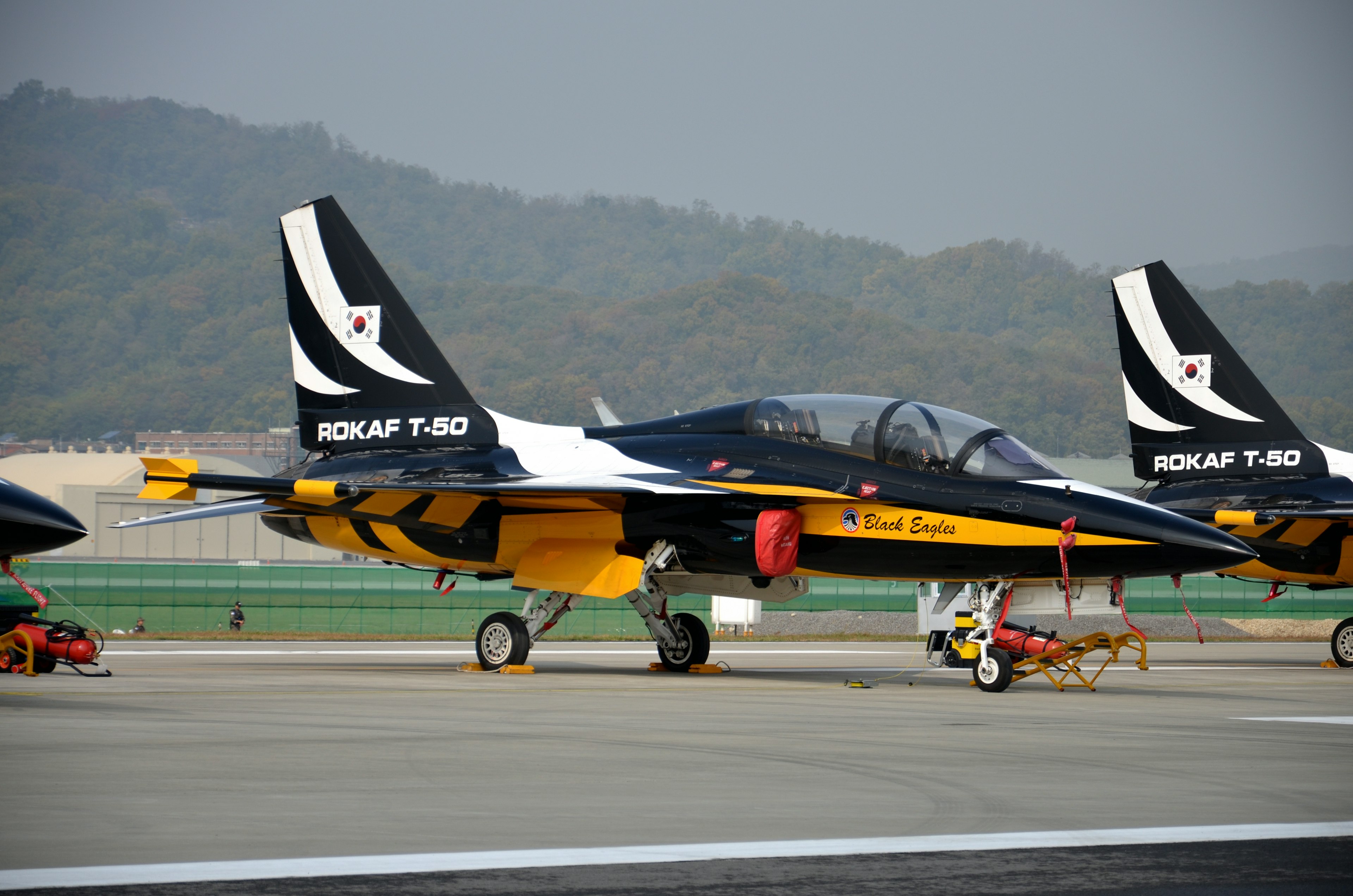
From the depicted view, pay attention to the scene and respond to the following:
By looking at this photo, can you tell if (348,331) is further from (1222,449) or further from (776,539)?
(1222,449)

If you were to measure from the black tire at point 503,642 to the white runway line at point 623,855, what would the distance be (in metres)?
11.9

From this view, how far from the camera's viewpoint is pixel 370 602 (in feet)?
134

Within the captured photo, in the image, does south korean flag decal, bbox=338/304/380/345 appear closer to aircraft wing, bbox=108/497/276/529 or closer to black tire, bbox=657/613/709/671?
aircraft wing, bbox=108/497/276/529

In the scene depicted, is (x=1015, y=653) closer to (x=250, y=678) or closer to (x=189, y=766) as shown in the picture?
(x=250, y=678)

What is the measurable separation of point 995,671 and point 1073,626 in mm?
26374

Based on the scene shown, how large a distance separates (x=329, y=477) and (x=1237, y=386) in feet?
45.8

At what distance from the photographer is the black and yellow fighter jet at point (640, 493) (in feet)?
50.7

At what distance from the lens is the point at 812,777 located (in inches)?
330

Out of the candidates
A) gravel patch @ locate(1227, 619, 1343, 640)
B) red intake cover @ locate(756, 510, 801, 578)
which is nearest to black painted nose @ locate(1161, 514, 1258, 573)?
red intake cover @ locate(756, 510, 801, 578)

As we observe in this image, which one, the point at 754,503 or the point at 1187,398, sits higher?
the point at 1187,398

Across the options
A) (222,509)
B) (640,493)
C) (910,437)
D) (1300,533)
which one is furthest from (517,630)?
(1300,533)

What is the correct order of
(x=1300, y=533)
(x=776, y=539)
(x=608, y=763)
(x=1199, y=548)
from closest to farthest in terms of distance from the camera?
(x=608, y=763)
(x=1199, y=548)
(x=776, y=539)
(x=1300, y=533)

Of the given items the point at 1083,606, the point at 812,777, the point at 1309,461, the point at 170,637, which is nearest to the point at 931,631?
the point at 1083,606

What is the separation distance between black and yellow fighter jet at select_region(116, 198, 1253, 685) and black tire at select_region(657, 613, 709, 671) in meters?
0.03
